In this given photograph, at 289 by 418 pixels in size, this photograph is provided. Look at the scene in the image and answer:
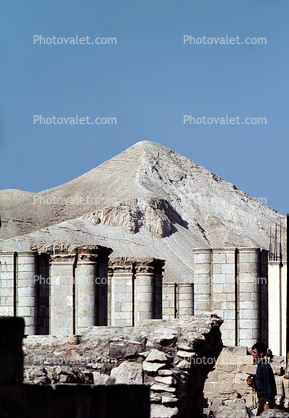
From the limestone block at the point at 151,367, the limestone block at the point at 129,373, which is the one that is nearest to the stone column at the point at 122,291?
the limestone block at the point at 129,373

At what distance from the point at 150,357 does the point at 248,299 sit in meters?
6.52

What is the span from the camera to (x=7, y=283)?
1783 centimetres

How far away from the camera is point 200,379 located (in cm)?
1104

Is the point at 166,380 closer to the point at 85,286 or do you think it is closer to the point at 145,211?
the point at 85,286

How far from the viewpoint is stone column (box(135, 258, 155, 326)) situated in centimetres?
2298

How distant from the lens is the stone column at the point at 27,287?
1770 centimetres

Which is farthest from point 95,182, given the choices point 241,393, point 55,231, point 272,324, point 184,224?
point 241,393

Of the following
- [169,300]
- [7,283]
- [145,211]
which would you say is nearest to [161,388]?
[7,283]

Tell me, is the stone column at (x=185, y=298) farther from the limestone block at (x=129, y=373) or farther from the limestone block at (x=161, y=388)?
the limestone block at (x=161, y=388)

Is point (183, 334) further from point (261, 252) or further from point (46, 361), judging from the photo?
point (261, 252)

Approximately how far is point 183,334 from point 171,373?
2.98 ft

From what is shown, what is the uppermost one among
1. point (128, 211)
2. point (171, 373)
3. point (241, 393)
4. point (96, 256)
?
point (128, 211)

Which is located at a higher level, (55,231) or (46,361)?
(55,231)

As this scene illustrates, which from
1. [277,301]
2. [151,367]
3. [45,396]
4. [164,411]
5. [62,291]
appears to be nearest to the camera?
[45,396]
